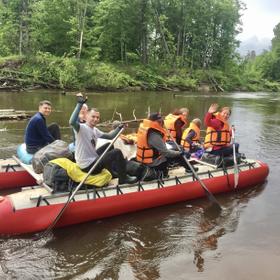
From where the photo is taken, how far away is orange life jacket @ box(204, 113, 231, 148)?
8727mm

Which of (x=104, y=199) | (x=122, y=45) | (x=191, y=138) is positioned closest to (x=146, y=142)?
(x=104, y=199)

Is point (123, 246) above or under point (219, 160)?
under

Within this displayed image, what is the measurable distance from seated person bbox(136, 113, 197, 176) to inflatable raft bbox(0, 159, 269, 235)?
1.20 feet

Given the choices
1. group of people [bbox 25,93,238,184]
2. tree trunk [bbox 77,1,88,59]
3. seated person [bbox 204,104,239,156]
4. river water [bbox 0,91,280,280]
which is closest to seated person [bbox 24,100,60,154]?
group of people [bbox 25,93,238,184]

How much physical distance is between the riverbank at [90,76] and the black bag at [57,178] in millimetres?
22783

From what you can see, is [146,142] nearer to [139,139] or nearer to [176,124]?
[139,139]

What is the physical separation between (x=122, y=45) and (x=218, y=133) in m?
33.6

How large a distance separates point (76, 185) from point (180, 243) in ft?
6.39

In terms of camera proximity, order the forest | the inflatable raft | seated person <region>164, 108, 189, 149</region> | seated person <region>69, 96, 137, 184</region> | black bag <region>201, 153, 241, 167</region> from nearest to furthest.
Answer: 1. the inflatable raft
2. seated person <region>69, 96, 137, 184</region>
3. black bag <region>201, 153, 241, 167</region>
4. seated person <region>164, 108, 189, 149</region>
5. the forest

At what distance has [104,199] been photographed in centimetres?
659

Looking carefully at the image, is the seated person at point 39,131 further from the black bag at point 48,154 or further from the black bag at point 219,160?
the black bag at point 219,160

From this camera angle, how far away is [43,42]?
127 ft

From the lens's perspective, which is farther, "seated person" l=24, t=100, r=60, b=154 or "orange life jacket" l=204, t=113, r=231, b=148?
"orange life jacket" l=204, t=113, r=231, b=148

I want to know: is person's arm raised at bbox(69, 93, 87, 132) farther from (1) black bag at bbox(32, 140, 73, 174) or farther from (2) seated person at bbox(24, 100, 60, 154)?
(2) seated person at bbox(24, 100, 60, 154)
